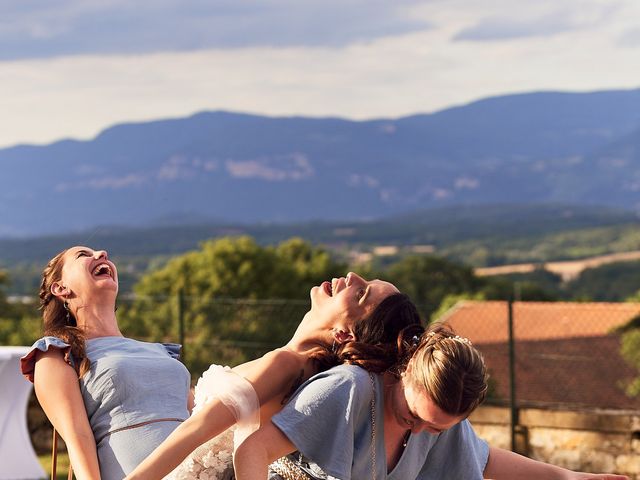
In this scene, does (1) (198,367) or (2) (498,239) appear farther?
(2) (498,239)

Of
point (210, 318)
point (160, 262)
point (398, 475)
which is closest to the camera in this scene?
point (398, 475)

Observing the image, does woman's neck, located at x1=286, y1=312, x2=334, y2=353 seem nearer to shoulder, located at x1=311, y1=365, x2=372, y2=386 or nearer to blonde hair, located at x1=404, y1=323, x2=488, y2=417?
shoulder, located at x1=311, y1=365, x2=372, y2=386

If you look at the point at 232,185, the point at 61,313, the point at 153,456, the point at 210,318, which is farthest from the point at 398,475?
the point at 232,185

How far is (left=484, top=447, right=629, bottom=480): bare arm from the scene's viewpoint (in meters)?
2.75

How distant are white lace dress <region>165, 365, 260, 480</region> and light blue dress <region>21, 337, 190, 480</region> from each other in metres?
0.49

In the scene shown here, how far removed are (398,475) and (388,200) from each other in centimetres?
18557

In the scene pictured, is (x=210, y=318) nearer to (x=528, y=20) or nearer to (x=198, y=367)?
(x=198, y=367)

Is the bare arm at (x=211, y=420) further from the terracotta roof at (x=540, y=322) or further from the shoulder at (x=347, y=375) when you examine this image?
the terracotta roof at (x=540, y=322)

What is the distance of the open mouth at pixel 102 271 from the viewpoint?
3.19m

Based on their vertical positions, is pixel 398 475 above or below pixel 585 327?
above

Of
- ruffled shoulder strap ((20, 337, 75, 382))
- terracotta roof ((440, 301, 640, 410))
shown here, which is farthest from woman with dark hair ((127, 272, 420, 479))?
terracotta roof ((440, 301, 640, 410))

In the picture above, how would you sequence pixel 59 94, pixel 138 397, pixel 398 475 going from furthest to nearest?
pixel 59 94
pixel 138 397
pixel 398 475

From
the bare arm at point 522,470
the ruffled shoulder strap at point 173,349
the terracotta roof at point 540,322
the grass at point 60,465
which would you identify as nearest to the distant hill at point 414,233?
the terracotta roof at point 540,322

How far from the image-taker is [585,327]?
19.5 meters
